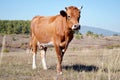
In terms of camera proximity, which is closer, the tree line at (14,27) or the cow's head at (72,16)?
the cow's head at (72,16)

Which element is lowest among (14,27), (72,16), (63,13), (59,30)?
(14,27)

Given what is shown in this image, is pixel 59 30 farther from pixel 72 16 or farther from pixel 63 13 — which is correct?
pixel 72 16

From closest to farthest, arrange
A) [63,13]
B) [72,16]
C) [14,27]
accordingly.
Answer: [72,16]
[63,13]
[14,27]

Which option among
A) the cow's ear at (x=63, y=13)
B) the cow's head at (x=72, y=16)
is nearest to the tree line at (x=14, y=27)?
the cow's ear at (x=63, y=13)

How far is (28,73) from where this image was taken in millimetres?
12781

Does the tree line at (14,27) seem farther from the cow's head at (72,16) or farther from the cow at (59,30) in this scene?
the cow's head at (72,16)

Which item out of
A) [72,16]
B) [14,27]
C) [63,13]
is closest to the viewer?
[72,16]

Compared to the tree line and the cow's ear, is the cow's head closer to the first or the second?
the cow's ear

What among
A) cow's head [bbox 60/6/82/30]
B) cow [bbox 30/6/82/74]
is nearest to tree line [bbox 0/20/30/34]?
cow [bbox 30/6/82/74]

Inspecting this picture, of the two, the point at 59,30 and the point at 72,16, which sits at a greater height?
the point at 72,16

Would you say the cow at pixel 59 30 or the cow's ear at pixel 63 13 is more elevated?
the cow's ear at pixel 63 13

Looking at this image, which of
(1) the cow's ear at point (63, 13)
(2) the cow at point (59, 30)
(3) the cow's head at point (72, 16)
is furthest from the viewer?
(1) the cow's ear at point (63, 13)

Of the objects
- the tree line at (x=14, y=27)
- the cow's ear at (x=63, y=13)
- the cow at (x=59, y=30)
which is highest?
the cow's ear at (x=63, y=13)

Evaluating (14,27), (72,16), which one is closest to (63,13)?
(72,16)
